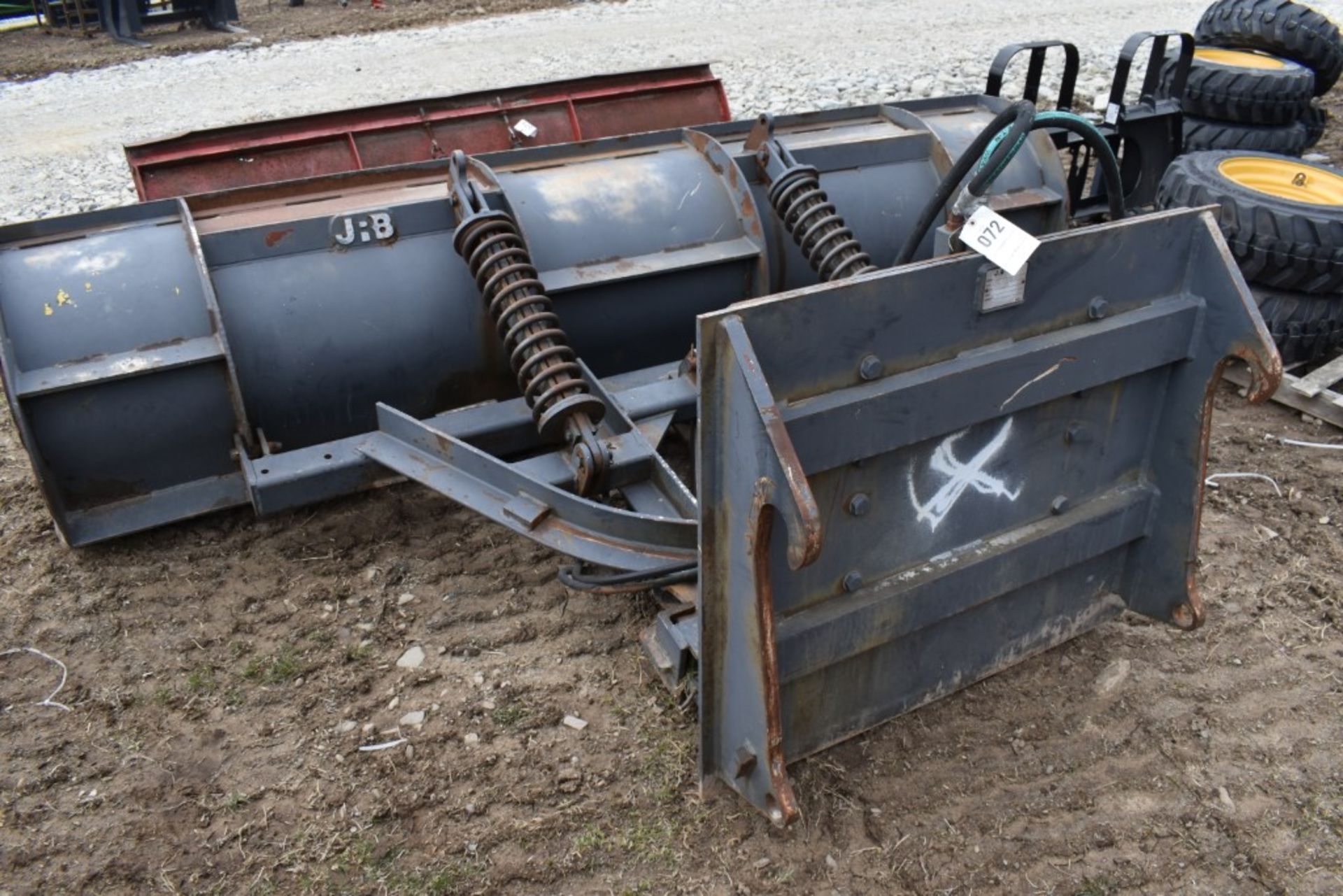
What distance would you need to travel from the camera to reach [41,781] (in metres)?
2.96

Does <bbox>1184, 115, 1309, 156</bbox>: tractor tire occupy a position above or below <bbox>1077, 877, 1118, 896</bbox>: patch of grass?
above

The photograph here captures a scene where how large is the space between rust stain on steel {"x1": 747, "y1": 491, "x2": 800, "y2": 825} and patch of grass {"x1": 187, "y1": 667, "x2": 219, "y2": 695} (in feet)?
5.88

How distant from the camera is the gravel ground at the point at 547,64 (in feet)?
29.5

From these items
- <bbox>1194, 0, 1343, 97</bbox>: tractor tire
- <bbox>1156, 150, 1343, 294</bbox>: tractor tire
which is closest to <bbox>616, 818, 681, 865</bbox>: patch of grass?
<bbox>1156, 150, 1343, 294</bbox>: tractor tire

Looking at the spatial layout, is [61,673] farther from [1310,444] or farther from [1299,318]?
[1299,318]

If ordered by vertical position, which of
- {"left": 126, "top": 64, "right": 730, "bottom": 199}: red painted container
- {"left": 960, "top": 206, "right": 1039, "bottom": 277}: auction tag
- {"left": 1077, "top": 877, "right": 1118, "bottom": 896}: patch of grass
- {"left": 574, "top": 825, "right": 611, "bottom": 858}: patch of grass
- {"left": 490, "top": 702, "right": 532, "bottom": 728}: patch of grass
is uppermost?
{"left": 960, "top": 206, "right": 1039, "bottom": 277}: auction tag

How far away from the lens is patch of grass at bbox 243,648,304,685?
10.8 feet

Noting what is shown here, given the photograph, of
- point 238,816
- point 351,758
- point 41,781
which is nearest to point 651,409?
point 351,758

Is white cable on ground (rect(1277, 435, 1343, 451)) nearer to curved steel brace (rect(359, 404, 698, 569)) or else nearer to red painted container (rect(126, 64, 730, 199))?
curved steel brace (rect(359, 404, 698, 569))

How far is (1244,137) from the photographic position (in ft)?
21.6

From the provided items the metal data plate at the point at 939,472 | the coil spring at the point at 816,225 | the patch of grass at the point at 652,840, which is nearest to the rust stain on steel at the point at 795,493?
the metal data plate at the point at 939,472

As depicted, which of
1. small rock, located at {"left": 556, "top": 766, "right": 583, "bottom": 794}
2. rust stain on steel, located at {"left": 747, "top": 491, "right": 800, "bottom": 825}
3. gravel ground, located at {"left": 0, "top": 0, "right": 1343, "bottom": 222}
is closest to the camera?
rust stain on steel, located at {"left": 747, "top": 491, "right": 800, "bottom": 825}

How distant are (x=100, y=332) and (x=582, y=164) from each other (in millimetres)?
1859

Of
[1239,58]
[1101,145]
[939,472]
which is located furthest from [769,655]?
[1239,58]
